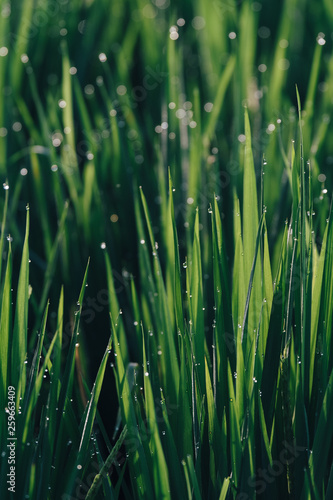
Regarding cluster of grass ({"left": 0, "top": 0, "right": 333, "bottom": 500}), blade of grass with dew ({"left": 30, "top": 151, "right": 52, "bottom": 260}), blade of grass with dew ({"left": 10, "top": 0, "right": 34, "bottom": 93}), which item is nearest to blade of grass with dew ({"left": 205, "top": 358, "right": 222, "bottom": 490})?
cluster of grass ({"left": 0, "top": 0, "right": 333, "bottom": 500})

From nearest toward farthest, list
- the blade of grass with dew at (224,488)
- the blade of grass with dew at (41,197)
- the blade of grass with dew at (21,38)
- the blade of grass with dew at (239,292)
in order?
the blade of grass with dew at (224,488) < the blade of grass with dew at (239,292) < the blade of grass with dew at (41,197) < the blade of grass with dew at (21,38)

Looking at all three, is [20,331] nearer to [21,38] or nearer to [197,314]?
[197,314]

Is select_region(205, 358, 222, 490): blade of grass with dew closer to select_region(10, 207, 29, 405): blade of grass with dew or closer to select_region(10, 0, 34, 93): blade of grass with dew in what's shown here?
select_region(10, 207, 29, 405): blade of grass with dew

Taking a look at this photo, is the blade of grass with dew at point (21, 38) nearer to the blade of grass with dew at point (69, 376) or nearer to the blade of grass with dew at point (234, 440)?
the blade of grass with dew at point (69, 376)

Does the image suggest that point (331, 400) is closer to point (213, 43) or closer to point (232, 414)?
point (232, 414)

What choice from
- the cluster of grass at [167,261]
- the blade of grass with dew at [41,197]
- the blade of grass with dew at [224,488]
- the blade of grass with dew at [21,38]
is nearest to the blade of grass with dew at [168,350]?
the cluster of grass at [167,261]

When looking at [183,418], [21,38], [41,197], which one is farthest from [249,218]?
[21,38]

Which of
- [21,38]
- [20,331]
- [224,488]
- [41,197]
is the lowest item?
[224,488]

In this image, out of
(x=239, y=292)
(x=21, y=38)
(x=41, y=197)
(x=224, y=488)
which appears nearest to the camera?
(x=224, y=488)
